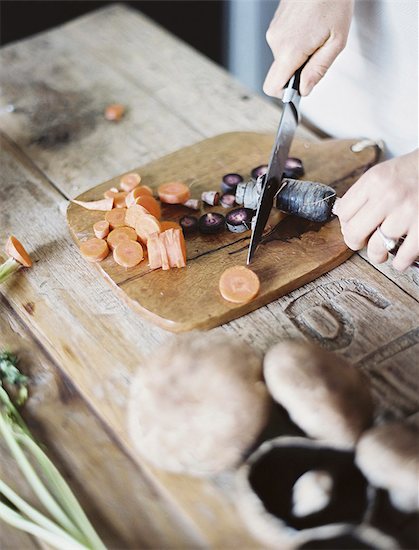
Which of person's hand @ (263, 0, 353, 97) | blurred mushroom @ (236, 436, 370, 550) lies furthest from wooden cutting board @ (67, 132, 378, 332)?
blurred mushroom @ (236, 436, 370, 550)

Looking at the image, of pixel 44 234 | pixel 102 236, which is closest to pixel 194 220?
pixel 102 236

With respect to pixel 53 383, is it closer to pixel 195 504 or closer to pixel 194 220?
pixel 195 504

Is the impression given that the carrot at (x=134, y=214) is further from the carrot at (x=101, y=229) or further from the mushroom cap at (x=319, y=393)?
the mushroom cap at (x=319, y=393)

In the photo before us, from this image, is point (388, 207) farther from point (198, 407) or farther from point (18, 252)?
point (18, 252)

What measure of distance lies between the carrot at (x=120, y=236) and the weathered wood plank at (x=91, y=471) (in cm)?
34

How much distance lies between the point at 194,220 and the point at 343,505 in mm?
885

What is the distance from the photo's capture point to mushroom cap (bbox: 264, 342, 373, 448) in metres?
1.22

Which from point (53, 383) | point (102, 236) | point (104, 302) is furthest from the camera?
point (102, 236)

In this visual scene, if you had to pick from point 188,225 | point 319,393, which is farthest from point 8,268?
point 319,393

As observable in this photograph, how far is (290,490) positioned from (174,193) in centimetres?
93

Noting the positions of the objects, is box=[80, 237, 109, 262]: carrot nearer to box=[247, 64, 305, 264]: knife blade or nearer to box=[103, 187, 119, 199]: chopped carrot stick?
box=[103, 187, 119, 199]: chopped carrot stick

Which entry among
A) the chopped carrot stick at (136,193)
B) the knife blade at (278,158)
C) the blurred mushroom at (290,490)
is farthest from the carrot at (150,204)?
the blurred mushroom at (290,490)

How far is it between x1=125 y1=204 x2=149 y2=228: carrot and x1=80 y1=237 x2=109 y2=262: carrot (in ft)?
0.29

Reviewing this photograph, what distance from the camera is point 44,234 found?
1865 millimetres
